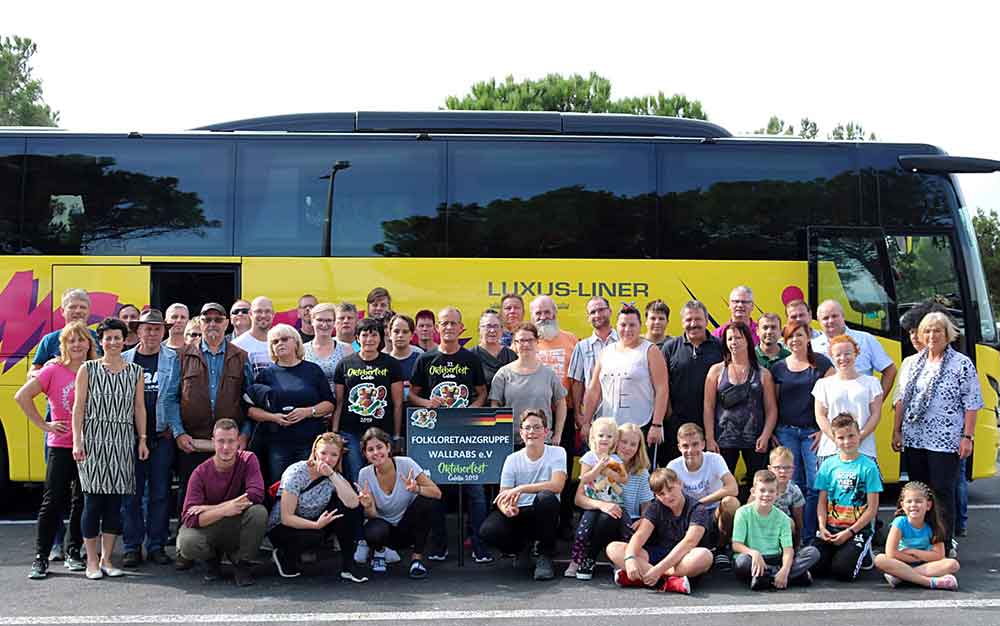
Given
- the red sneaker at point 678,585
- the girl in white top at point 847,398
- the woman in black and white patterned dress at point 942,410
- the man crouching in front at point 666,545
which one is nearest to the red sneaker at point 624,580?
the man crouching in front at point 666,545

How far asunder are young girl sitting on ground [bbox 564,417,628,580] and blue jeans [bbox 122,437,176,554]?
3.12m

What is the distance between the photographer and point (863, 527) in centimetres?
698

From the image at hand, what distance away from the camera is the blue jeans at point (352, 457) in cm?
769

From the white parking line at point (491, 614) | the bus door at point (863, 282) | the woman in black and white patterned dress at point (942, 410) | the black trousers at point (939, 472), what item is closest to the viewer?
the white parking line at point (491, 614)

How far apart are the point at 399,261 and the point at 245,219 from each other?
4.95 feet

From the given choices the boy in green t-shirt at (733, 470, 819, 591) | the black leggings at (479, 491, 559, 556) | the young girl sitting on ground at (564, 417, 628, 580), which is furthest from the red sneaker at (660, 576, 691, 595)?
the black leggings at (479, 491, 559, 556)

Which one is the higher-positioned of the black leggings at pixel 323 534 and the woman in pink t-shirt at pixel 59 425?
the woman in pink t-shirt at pixel 59 425

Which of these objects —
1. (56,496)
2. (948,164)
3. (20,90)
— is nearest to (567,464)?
(56,496)

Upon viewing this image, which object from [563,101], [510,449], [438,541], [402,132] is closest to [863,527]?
[510,449]

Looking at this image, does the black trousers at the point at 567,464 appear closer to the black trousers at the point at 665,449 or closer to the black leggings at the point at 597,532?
the black trousers at the point at 665,449

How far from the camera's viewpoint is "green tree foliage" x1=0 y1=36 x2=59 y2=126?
43.0 metres

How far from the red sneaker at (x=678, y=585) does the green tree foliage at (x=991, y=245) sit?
92.1ft

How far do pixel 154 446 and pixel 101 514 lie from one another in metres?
0.67

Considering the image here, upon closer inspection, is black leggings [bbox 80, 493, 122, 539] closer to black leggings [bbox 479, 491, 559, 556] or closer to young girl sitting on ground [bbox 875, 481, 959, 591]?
black leggings [bbox 479, 491, 559, 556]
